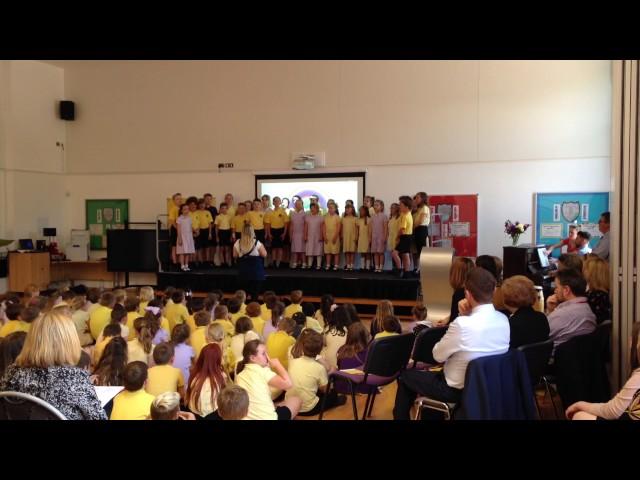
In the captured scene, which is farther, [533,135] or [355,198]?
[355,198]

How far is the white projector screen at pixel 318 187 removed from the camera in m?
11.4

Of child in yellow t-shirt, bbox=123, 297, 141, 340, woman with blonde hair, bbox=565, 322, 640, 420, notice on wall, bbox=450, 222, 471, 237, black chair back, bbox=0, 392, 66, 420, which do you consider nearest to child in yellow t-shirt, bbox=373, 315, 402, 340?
woman with blonde hair, bbox=565, 322, 640, 420

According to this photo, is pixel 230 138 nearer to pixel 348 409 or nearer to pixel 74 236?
pixel 74 236

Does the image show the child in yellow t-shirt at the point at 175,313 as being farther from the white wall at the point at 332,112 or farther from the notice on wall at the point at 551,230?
the notice on wall at the point at 551,230

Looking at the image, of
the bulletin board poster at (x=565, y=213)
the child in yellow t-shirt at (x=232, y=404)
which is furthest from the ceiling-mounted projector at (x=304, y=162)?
the child in yellow t-shirt at (x=232, y=404)

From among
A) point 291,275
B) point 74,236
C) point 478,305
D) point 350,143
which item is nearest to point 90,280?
point 74,236

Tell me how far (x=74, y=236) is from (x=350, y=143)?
22.6 ft

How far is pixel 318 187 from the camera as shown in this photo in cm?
1173

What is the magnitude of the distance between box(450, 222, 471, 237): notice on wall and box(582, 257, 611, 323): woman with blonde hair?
6256 mm

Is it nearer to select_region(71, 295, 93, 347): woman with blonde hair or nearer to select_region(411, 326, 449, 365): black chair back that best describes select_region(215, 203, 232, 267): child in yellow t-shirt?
select_region(71, 295, 93, 347): woman with blonde hair

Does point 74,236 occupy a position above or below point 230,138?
below

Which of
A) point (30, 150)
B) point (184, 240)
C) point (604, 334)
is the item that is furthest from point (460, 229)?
point (30, 150)

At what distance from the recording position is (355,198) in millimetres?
11453

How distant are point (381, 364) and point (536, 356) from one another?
1014mm
